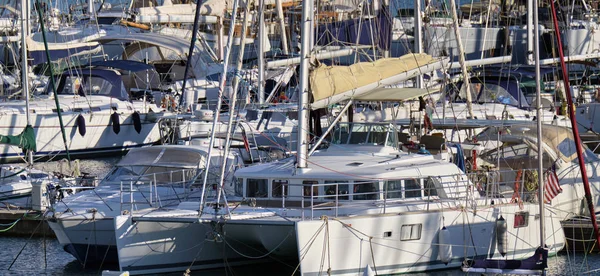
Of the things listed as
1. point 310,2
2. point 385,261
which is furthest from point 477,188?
point 310,2

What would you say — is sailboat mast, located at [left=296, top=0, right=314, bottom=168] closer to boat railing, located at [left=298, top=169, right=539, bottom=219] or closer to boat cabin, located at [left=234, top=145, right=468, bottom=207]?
boat cabin, located at [left=234, top=145, right=468, bottom=207]

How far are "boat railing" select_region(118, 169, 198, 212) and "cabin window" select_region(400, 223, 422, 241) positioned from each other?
5065mm

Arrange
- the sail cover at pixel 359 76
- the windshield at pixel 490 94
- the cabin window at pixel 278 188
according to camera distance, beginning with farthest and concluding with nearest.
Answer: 1. the windshield at pixel 490 94
2. the sail cover at pixel 359 76
3. the cabin window at pixel 278 188

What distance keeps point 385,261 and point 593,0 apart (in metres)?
57.6

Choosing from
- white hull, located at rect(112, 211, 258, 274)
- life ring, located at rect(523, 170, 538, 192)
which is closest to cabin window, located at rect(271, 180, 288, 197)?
white hull, located at rect(112, 211, 258, 274)

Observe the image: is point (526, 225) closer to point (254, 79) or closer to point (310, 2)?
point (310, 2)

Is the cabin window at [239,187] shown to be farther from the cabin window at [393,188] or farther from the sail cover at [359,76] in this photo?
the cabin window at [393,188]

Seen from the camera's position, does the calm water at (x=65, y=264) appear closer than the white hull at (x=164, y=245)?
No

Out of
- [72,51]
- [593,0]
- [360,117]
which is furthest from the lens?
[593,0]

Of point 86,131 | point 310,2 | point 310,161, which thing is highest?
point 310,2

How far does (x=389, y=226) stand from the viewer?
23.8 metres

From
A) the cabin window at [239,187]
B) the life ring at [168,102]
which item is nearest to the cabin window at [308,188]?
the cabin window at [239,187]

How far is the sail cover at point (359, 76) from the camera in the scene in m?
25.7

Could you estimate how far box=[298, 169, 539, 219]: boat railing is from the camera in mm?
24031
